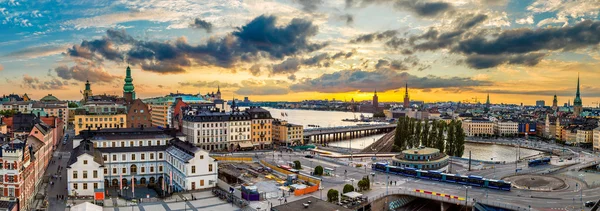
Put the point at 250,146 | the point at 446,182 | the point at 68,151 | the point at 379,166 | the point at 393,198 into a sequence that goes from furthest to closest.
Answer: the point at 250,146
the point at 68,151
the point at 379,166
the point at 446,182
the point at 393,198

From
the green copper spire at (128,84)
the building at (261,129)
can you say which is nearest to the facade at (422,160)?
the building at (261,129)

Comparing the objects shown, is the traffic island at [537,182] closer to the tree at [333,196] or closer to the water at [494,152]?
the tree at [333,196]

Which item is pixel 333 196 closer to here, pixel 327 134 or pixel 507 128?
pixel 327 134

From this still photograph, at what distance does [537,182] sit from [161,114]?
114m

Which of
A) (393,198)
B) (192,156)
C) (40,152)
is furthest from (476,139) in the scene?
(40,152)

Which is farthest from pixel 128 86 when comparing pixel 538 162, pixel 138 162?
pixel 538 162

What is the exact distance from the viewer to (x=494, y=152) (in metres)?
129

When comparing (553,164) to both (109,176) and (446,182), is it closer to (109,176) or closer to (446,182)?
(446,182)

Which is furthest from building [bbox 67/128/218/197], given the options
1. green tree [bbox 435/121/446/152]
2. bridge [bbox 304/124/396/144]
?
bridge [bbox 304/124/396/144]

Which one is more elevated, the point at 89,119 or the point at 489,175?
the point at 89,119

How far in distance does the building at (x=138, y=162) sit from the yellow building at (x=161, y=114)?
67295 millimetres

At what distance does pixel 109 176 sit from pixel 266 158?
30.7 meters

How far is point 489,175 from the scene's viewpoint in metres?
68.3

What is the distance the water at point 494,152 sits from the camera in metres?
116
